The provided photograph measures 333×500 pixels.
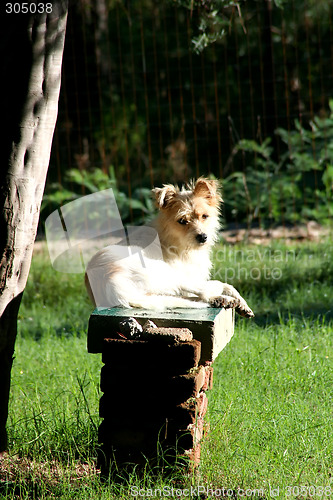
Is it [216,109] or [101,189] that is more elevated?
[216,109]

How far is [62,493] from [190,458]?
68cm

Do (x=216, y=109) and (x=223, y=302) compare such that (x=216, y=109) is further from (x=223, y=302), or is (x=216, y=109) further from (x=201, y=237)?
(x=223, y=302)

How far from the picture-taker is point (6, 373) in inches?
133

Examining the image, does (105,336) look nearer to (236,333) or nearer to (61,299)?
(236,333)

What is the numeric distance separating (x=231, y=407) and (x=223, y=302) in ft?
2.77

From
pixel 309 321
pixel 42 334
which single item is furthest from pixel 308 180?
pixel 42 334

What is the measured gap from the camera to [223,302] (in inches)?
135

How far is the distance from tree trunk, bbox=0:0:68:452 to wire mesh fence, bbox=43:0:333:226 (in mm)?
5278

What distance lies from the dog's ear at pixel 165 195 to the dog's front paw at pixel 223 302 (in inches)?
40.8

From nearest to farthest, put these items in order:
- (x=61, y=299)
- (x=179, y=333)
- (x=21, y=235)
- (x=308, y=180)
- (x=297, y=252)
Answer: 1. (x=179, y=333)
2. (x=21, y=235)
3. (x=61, y=299)
4. (x=297, y=252)
5. (x=308, y=180)

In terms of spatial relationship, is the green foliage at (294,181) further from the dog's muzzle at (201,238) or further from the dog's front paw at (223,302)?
the dog's front paw at (223,302)

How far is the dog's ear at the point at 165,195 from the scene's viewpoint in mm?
4234

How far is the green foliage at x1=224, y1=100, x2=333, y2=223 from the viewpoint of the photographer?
28.7 feet

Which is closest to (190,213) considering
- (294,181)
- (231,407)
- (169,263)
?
(169,263)
